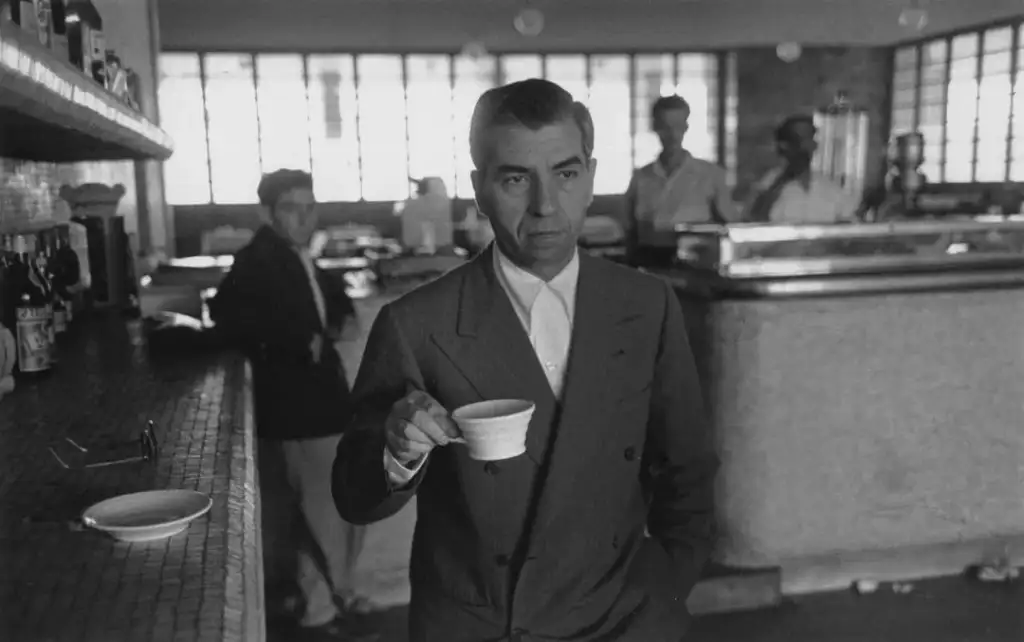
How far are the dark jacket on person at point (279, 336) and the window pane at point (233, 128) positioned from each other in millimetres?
9775

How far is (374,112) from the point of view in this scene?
1329 cm

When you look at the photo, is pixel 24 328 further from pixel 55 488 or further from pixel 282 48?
pixel 282 48

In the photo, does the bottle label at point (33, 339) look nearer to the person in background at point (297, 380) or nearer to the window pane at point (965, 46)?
the person in background at point (297, 380)

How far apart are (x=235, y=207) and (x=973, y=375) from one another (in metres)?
10.6

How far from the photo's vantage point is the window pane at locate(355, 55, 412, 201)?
13.1m

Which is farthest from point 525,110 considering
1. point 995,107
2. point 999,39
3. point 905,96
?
point 905,96

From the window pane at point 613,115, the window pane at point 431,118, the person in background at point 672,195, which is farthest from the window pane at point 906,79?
the person in background at point 672,195

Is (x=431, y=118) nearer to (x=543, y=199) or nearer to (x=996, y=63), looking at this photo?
(x=996, y=63)

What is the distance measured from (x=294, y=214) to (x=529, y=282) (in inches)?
80.3

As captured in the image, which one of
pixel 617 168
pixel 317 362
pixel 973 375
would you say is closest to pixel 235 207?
pixel 617 168

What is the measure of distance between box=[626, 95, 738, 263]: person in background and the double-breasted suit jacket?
11.4ft

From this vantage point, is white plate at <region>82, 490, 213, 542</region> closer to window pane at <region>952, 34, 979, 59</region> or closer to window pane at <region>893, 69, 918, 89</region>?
window pane at <region>952, 34, 979, 59</region>

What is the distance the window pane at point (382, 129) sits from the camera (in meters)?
13.1

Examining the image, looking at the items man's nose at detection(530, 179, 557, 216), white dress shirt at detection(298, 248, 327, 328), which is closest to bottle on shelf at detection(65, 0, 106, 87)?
white dress shirt at detection(298, 248, 327, 328)
